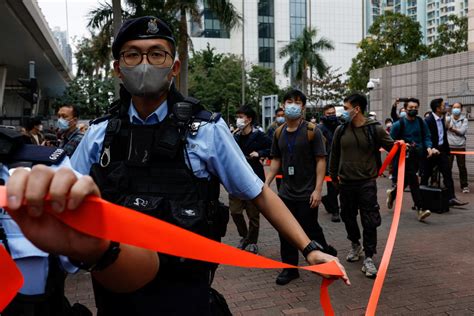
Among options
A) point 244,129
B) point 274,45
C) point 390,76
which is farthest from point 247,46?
point 244,129

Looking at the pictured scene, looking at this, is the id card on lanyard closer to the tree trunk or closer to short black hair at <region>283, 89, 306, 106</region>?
short black hair at <region>283, 89, 306, 106</region>

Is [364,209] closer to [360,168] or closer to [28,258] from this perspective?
[360,168]

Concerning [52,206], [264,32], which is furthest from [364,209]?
[264,32]

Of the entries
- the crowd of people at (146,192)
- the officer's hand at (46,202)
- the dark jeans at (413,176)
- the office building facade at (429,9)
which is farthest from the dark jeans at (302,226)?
the office building facade at (429,9)

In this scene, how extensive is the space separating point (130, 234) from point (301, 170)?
14.7 ft

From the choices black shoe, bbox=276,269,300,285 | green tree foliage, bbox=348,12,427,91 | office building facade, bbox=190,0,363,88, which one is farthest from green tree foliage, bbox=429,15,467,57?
office building facade, bbox=190,0,363,88

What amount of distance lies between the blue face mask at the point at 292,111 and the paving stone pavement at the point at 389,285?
5.64 ft

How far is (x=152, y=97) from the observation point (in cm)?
204

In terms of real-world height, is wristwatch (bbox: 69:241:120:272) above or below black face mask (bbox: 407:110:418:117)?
below

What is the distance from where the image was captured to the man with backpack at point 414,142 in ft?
26.0

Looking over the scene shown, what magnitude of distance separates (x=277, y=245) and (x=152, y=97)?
4936mm

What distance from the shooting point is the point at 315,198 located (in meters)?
5.28

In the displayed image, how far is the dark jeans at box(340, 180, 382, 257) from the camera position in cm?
539

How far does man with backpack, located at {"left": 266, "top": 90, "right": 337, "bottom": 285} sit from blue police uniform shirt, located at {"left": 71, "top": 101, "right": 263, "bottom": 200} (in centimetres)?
336
